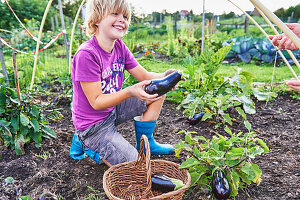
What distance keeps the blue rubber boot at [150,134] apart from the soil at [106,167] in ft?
0.21

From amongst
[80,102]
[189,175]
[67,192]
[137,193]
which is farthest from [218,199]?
[80,102]

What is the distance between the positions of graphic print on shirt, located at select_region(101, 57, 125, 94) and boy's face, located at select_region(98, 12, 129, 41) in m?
0.24

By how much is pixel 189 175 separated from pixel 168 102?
187cm

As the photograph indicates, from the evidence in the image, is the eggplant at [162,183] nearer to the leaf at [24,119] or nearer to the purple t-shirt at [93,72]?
the purple t-shirt at [93,72]

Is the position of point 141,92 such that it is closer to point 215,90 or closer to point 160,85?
point 160,85

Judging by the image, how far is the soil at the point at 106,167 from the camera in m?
1.62

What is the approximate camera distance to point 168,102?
329 centimetres

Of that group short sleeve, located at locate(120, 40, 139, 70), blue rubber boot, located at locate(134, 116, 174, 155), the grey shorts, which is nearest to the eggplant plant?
short sleeve, located at locate(120, 40, 139, 70)

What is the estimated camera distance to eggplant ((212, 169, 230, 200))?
57.3 inches

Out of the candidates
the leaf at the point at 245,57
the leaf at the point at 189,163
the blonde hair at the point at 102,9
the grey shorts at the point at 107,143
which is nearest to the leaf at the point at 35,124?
the grey shorts at the point at 107,143

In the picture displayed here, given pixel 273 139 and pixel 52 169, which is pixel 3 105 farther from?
pixel 273 139

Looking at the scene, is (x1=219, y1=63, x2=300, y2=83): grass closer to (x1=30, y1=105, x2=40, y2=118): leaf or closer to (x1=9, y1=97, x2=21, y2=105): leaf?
(x1=30, y1=105, x2=40, y2=118): leaf

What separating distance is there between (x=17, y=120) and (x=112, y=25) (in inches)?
43.6

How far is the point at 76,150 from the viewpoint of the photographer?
6.52 ft
